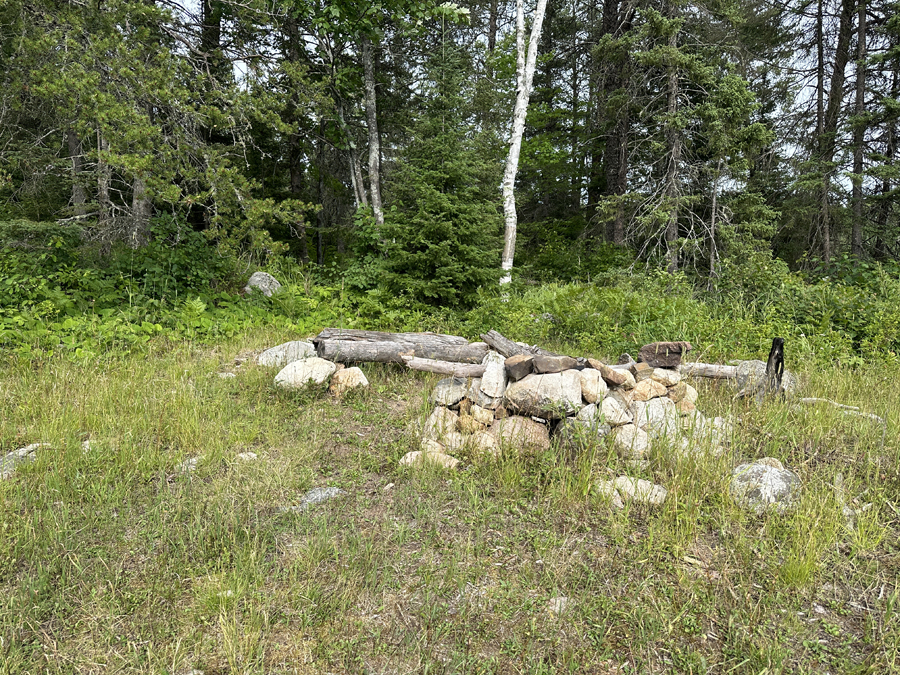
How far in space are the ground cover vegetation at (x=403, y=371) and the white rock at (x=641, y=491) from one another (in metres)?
0.10

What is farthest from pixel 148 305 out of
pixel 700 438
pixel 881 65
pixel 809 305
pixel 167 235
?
pixel 881 65

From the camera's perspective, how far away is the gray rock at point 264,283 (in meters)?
9.09

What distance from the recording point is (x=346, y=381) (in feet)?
16.5

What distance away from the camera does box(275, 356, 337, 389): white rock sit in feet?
16.1

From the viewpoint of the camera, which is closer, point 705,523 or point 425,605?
point 425,605

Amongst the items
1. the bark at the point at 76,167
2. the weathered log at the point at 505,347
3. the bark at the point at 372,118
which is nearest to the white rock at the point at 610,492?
the weathered log at the point at 505,347

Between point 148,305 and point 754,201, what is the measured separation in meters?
11.6

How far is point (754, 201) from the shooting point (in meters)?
9.80

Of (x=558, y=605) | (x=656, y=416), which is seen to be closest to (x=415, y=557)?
(x=558, y=605)

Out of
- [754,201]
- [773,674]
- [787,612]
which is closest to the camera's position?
[773,674]

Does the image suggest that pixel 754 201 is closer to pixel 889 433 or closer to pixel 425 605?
pixel 889 433

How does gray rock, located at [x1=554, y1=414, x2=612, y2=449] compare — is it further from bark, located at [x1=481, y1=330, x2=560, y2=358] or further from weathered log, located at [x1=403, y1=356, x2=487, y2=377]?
bark, located at [x1=481, y1=330, x2=560, y2=358]

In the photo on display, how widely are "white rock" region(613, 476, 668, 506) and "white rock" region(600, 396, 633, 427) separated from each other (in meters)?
0.65

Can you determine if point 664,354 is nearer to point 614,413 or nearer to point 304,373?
point 614,413
